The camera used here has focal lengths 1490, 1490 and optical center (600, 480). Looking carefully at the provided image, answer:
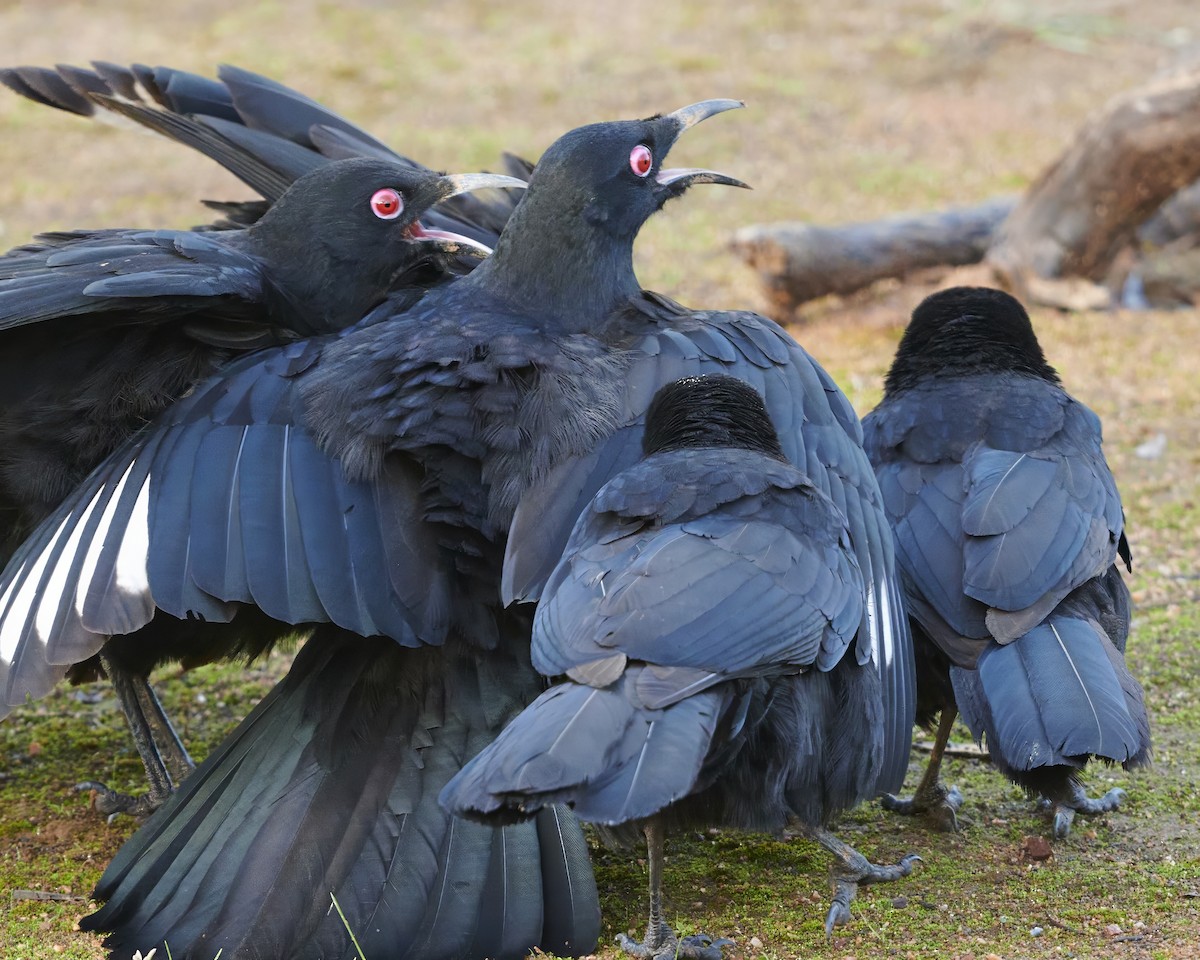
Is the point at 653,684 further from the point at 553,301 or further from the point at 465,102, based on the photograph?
the point at 465,102

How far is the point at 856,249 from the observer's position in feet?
29.9

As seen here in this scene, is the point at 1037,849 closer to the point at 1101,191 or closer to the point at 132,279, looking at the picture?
the point at 132,279

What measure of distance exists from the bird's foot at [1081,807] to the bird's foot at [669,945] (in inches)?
45.5

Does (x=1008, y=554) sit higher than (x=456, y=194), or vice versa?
(x=456, y=194)

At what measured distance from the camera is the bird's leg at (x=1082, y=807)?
4.12 meters

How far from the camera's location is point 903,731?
3.73 metres

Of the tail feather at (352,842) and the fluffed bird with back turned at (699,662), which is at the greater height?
the fluffed bird with back turned at (699,662)

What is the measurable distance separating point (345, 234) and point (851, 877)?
238cm

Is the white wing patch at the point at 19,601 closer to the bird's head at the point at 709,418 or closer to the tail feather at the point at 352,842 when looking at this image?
the tail feather at the point at 352,842

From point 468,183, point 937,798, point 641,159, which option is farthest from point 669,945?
point 468,183

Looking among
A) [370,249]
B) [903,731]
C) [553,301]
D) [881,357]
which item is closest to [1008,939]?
[903,731]

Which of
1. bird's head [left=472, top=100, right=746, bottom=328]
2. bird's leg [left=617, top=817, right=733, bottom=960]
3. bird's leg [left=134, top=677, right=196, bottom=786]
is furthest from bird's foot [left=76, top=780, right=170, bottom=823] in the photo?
bird's head [left=472, top=100, right=746, bottom=328]

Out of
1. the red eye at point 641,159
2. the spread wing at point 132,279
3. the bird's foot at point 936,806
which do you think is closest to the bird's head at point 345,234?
the spread wing at point 132,279

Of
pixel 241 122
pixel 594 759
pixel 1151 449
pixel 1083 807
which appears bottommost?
pixel 1083 807
